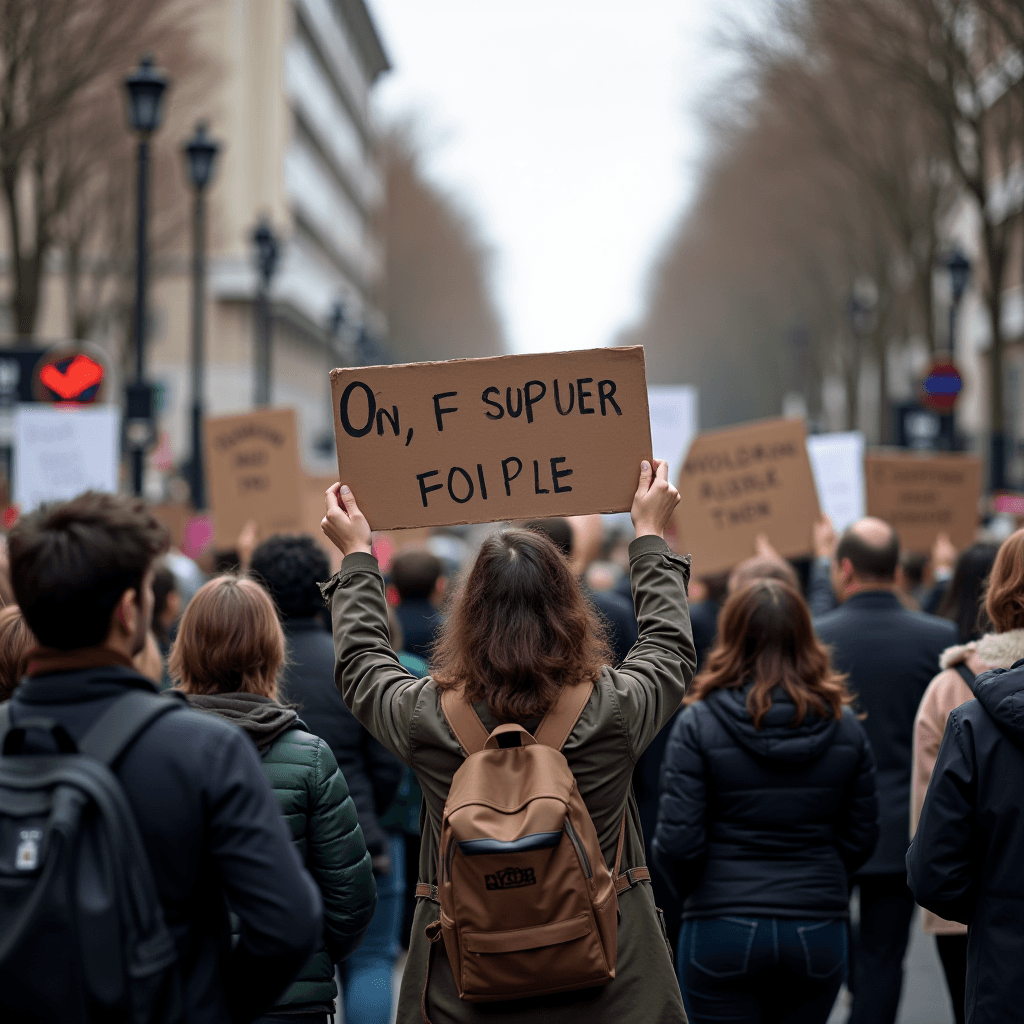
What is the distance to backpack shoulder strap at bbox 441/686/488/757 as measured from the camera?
126 inches

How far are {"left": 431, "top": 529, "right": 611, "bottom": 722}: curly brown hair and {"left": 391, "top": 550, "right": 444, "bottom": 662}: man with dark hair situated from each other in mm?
3548

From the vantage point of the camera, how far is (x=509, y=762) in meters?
3.12

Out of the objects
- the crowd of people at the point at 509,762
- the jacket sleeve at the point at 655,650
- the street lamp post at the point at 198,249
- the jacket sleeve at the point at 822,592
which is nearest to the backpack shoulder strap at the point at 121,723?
the crowd of people at the point at 509,762

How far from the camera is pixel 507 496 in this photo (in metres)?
3.68

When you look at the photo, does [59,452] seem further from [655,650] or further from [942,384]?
[942,384]

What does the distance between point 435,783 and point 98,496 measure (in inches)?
37.0

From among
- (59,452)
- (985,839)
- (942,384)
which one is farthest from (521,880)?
(942,384)

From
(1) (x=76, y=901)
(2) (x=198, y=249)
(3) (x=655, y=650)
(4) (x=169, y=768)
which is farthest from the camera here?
(2) (x=198, y=249)

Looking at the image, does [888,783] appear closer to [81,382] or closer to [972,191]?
[81,382]

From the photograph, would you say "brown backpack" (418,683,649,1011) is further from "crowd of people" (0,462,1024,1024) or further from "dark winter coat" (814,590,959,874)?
"dark winter coat" (814,590,959,874)

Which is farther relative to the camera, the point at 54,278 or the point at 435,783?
the point at 54,278

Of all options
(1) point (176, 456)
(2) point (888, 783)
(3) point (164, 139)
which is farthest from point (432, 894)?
(1) point (176, 456)

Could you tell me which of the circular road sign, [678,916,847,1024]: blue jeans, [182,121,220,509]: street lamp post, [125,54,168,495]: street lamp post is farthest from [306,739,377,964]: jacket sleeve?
the circular road sign

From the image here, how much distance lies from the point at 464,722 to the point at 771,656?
5.26ft
